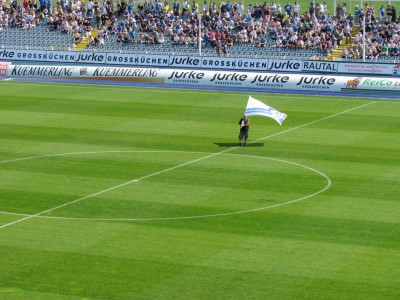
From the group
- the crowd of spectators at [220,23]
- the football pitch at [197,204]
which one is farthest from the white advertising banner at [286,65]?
the football pitch at [197,204]

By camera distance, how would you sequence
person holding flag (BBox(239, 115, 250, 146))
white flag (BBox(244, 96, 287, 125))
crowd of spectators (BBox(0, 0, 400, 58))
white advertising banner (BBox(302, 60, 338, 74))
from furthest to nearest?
crowd of spectators (BBox(0, 0, 400, 58)) → white advertising banner (BBox(302, 60, 338, 74)) → white flag (BBox(244, 96, 287, 125)) → person holding flag (BBox(239, 115, 250, 146))

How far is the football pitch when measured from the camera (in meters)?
21.8

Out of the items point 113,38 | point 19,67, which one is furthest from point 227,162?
point 113,38

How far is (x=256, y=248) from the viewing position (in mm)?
24172

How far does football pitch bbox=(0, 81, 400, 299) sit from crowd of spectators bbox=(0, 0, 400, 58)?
19.4 meters

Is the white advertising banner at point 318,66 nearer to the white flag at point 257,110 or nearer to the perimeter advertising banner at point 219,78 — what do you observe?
the perimeter advertising banner at point 219,78

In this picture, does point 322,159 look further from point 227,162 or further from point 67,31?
point 67,31

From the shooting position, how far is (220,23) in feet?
241

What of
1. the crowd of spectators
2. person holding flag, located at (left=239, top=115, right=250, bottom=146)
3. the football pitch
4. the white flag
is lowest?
the football pitch

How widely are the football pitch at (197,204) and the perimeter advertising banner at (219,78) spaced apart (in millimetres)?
6992

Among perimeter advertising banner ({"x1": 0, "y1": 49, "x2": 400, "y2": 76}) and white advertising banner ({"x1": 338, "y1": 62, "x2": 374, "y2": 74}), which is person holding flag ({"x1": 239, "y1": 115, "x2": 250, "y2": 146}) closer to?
perimeter advertising banner ({"x1": 0, "y1": 49, "x2": 400, "y2": 76})

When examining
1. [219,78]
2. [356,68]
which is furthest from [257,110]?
[356,68]

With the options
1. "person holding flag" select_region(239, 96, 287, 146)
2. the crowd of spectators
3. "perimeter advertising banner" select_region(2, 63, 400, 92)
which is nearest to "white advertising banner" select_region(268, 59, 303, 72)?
the crowd of spectators

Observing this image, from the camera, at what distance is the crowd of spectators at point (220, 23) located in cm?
6731
